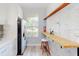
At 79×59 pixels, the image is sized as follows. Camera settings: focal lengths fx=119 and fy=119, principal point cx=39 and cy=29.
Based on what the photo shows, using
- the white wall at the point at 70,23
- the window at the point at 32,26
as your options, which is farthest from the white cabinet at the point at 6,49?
the window at the point at 32,26

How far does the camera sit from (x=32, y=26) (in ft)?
17.4

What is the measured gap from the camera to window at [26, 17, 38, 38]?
520 cm

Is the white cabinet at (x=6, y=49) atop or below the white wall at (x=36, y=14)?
below

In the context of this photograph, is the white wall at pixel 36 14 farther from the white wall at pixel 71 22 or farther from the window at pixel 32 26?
the white wall at pixel 71 22

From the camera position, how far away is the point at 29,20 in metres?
5.26

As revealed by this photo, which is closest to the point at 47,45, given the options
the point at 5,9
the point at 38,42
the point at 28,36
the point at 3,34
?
the point at 38,42

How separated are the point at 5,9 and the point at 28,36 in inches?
63.5

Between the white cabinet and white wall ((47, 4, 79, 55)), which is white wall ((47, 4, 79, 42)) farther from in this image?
the white cabinet

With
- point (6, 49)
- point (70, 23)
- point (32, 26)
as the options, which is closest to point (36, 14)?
point (32, 26)

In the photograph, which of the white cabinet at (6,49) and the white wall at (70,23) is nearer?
the white wall at (70,23)

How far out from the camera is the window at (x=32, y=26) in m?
5.20

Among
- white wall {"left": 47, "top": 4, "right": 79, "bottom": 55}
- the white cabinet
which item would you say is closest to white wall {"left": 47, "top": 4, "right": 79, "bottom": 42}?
white wall {"left": 47, "top": 4, "right": 79, "bottom": 55}

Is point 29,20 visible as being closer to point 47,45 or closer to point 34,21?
point 34,21

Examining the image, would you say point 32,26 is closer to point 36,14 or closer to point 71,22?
point 36,14
